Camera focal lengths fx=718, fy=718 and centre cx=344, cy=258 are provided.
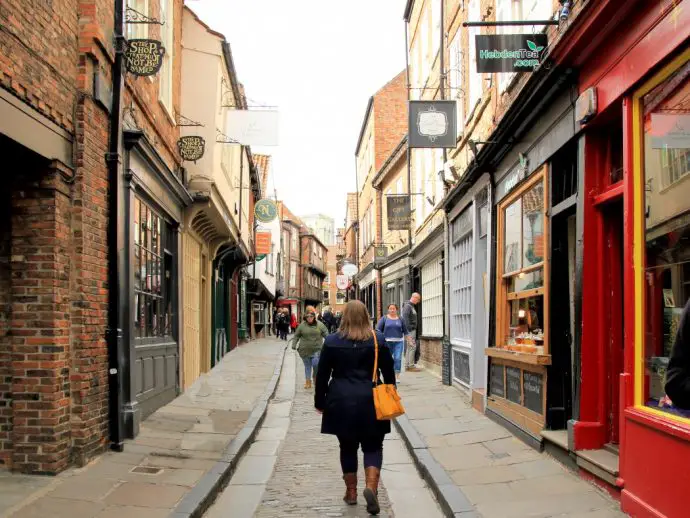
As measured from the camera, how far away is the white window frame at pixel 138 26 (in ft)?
30.3

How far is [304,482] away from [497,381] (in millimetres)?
3719

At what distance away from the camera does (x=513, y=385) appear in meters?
8.92

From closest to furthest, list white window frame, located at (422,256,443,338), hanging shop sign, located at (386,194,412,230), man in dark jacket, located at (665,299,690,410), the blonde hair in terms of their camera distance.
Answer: man in dark jacket, located at (665,299,690,410) → the blonde hair → white window frame, located at (422,256,443,338) → hanging shop sign, located at (386,194,412,230)

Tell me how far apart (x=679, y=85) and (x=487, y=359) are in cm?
584

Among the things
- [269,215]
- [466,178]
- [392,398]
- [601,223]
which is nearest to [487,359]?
[466,178]

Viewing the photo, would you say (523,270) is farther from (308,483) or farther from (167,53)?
(167,53)

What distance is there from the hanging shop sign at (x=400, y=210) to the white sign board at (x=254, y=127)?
319 inches

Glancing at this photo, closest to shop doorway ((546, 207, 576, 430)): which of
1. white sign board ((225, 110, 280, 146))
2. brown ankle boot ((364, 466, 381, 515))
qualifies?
brown ankle boot ((364, 466, 381, 515))

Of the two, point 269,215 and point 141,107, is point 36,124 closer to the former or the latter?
point 141,107

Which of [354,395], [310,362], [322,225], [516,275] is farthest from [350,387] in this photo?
[322,225]

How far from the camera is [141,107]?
9344 mm

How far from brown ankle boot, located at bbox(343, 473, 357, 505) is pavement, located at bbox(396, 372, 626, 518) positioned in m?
0.74

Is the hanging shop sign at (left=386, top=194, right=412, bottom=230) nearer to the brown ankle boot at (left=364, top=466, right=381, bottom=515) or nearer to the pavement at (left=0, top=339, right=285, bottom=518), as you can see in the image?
the pavement at (left=0, top=339, right=285, bottom=518)

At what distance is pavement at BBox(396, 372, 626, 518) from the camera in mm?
5578
